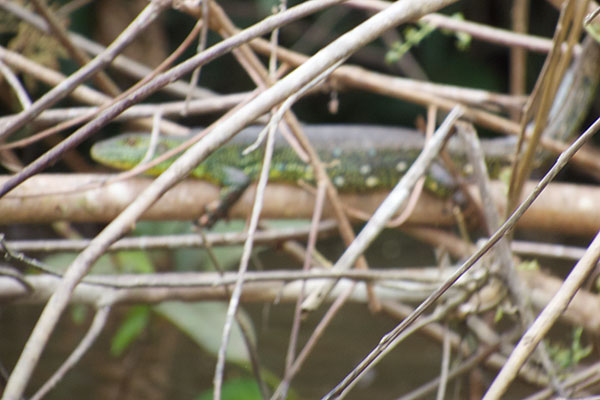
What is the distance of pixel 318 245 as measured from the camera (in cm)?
766

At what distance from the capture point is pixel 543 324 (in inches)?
38.6

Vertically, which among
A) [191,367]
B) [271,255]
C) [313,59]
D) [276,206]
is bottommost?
[191,367]

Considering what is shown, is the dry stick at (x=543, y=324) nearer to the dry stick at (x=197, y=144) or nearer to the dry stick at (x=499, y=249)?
the dry stick at (x=197, y=144)

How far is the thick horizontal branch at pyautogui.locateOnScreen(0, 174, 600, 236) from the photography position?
2.10 m

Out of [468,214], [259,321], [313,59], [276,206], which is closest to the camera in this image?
[313,59]

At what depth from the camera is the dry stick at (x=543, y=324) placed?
96 centimetres

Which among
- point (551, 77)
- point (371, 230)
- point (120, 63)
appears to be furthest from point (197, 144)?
point (120, 63)

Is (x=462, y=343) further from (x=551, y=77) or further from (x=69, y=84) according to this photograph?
(x=69, y=84)

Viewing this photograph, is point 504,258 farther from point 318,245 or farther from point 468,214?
point 318,245

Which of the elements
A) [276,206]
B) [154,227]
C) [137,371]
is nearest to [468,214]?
[276,206]

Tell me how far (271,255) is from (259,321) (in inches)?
57.7

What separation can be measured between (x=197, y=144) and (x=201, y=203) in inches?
57.7

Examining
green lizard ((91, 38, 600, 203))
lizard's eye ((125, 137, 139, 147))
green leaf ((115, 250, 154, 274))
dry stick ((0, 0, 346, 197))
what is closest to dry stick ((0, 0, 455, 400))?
dry stick ((0, 0, 346, 197))

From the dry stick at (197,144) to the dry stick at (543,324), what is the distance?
47 cm
